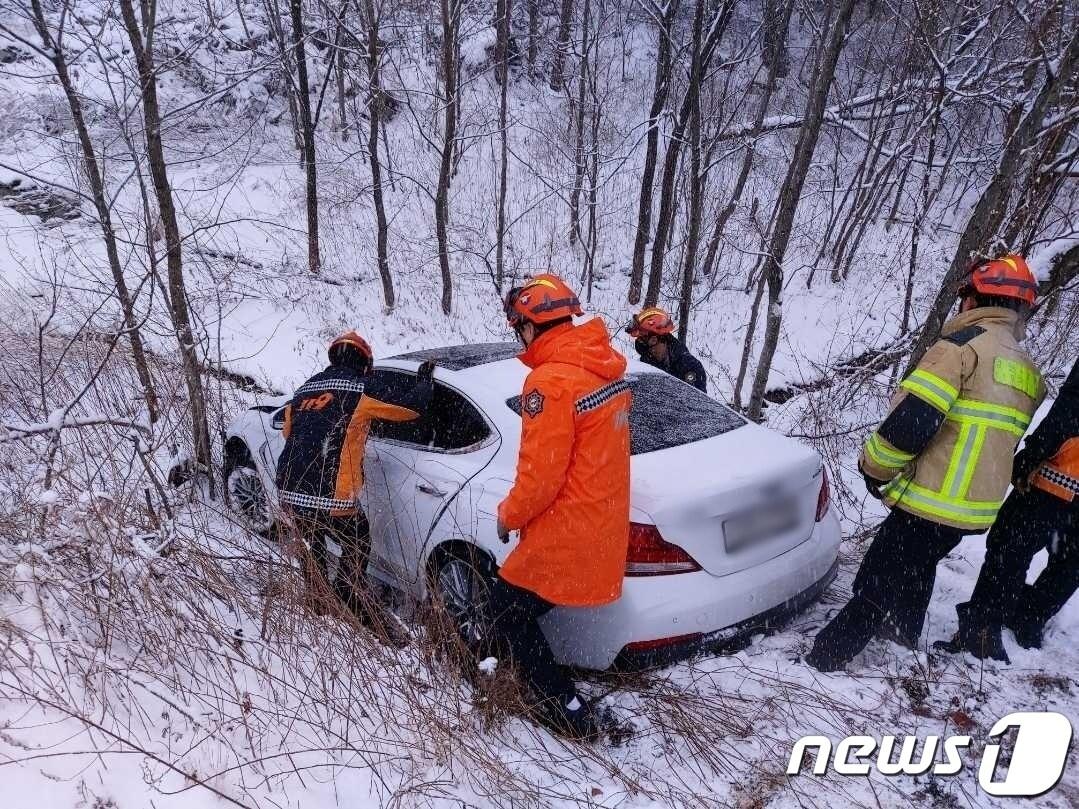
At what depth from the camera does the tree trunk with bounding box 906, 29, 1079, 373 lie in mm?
4121

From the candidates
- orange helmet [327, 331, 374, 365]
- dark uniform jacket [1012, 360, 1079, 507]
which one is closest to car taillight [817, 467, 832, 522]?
dark uniform jacket [1012, 360, 1079, 507]

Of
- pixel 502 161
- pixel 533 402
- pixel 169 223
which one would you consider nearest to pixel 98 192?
pixel 169 223

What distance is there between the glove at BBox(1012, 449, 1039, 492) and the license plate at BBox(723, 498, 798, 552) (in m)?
0.97

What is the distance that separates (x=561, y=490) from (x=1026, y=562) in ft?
7.24

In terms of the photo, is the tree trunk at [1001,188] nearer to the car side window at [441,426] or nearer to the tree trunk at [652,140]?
the car side window at [441,426]

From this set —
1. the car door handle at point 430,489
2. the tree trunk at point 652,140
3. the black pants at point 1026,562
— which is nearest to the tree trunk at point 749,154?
the tree trunk at point 652,140

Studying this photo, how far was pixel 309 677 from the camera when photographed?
2488mm

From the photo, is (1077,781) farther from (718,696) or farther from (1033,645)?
(718,696)

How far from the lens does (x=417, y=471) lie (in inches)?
131

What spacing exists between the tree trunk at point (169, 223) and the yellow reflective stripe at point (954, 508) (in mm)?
4245

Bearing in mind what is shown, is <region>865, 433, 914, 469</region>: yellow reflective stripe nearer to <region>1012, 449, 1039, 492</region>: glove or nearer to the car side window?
<region>1012, 449, 1039, 492</region>: glove

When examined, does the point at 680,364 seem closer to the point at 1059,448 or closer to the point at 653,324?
the point at 653,324

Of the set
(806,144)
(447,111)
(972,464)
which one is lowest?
(972,464)

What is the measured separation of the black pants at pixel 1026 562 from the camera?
2854 millimetres
